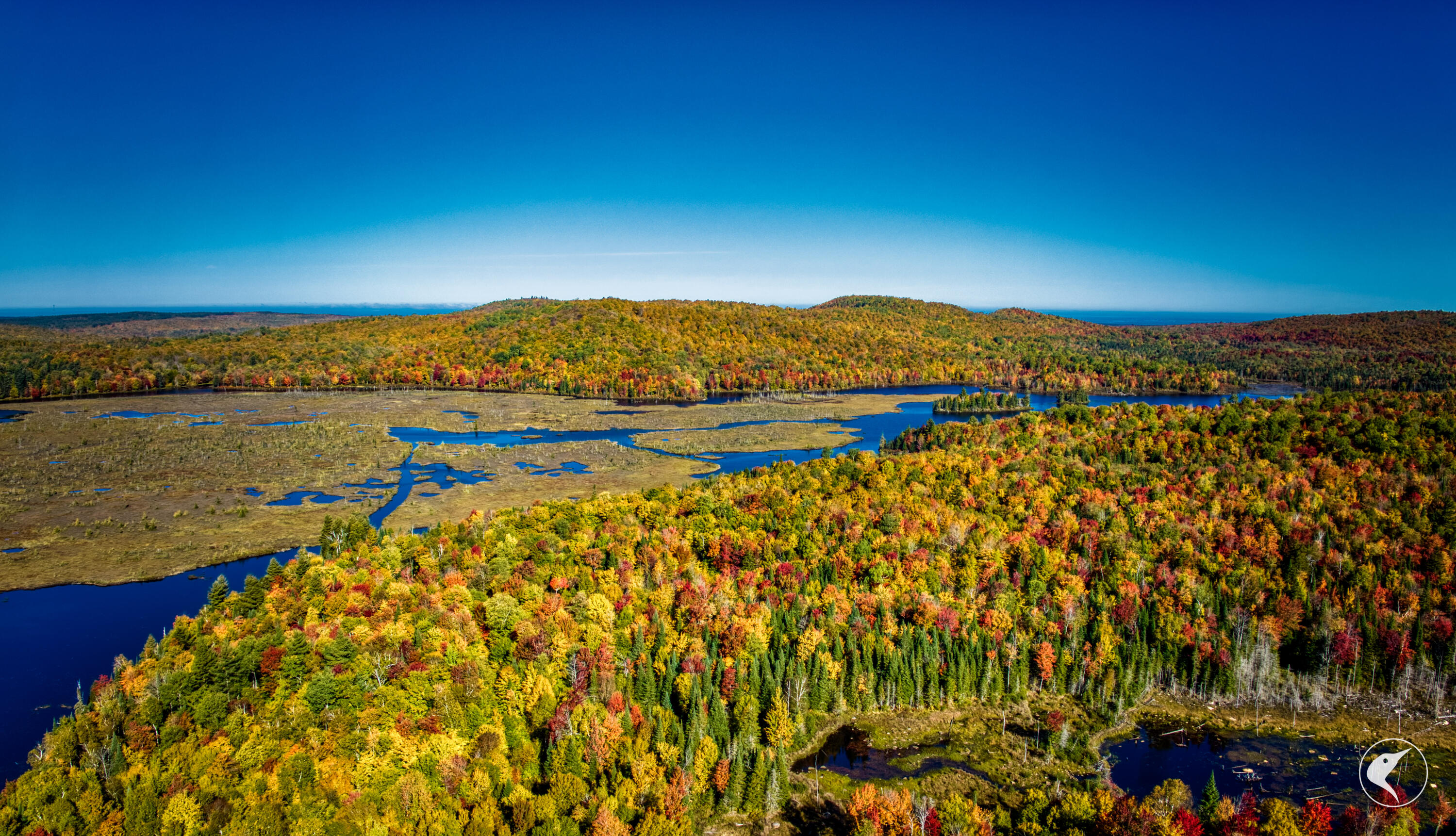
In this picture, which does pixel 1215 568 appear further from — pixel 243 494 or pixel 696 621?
pixel 243 494

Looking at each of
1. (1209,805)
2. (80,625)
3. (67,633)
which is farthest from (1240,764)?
(80,625)

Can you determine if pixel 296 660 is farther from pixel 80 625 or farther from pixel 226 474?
pixel 226 474

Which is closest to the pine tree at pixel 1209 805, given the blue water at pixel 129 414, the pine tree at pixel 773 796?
the pine tree at pixel 773 796

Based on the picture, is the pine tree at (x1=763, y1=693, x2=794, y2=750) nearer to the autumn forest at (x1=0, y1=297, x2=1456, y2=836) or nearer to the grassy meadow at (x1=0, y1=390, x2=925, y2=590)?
the autumn forest at (x1=0, y1=297, x2=1456, y2=836)

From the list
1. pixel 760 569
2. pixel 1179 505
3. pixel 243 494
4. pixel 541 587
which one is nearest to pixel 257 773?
pixel 541 587

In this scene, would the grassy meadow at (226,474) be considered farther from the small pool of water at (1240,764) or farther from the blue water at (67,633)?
the small pool of water at (1240,764)

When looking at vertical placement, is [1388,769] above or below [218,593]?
below

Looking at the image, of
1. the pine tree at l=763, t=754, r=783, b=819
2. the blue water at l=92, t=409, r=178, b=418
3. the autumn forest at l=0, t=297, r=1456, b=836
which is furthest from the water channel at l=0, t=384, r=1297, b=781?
the blue water at l=92, t=409, r=178, b=418
